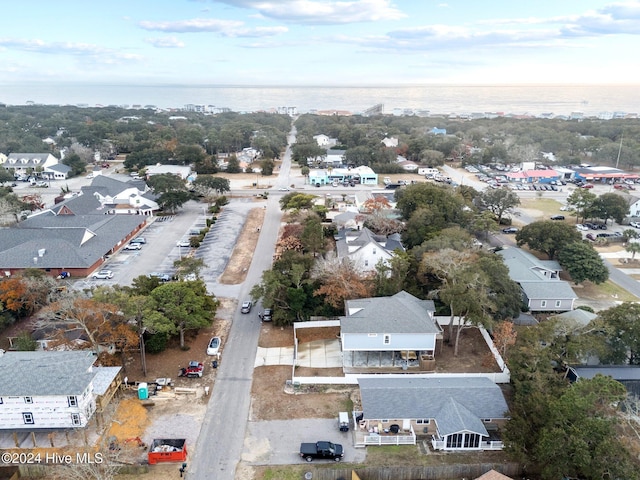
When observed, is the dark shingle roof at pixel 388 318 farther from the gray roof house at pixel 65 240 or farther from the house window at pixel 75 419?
the gray roof house at pixel 65 240

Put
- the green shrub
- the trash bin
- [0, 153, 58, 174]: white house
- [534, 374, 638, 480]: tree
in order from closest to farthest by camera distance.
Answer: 1. [534, 374, 638, 480]: tree
2. the trash bin
3. the green shrub
4. [0, 153, 58, 174]: white house

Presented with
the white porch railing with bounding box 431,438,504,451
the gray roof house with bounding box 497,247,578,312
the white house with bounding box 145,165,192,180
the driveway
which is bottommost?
the driveway

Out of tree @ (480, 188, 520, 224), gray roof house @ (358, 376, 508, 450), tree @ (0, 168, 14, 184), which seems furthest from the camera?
tree @ (0, 168, 14, 184)

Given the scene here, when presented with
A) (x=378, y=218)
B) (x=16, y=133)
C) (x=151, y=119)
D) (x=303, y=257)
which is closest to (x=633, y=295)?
(x=378, y=218)

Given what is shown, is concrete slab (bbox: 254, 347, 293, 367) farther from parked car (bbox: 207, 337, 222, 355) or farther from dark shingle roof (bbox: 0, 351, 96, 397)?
dark shingle roof (bbox: 0, 351, 96, 397)

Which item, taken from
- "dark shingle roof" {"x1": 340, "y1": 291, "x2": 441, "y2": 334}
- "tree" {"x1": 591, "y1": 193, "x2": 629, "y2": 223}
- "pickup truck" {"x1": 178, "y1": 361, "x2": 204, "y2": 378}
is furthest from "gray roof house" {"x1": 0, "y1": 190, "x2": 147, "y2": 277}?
"tree" {"x1": 591, "y1": 193, "x2": 629, "y2": 223}

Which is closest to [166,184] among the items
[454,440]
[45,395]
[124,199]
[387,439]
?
[124,199]

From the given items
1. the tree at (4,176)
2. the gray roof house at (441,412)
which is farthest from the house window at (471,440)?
the tree at (4,176)
